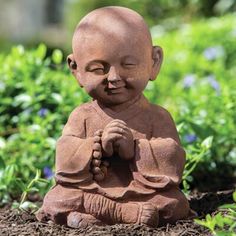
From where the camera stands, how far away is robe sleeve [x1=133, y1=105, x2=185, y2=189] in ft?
13.1

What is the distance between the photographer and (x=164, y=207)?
13.0 ft

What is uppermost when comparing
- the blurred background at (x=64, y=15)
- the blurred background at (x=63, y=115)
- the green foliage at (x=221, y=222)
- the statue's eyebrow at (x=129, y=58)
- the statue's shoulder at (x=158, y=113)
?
the statue's eyebrow at (x=129, y=58)

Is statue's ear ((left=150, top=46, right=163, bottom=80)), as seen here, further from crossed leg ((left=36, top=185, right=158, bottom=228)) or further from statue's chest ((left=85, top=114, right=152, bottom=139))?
crossed leg ((left=36, top=185, right=158, bottom=228))

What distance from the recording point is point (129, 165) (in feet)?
13.3

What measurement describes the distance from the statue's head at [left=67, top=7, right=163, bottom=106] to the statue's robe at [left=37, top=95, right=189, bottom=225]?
0.39 feet

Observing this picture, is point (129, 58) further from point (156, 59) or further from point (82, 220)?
point (82, 220)

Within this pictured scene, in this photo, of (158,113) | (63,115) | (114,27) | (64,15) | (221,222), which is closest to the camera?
(221,222)

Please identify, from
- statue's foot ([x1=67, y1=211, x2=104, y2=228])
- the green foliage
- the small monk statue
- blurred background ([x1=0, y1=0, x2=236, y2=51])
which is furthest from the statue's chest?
blurred background ([x1=0, y1=0, x2=236, y2=51])

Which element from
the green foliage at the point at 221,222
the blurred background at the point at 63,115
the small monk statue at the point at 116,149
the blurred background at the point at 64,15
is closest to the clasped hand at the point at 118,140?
the small monk statue at the point at 116,149

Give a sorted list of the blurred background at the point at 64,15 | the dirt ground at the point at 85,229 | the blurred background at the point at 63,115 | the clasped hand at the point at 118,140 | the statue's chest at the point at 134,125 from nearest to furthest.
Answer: the dirt ground at the point at 85,229, the clasped hand at the point at 118,140, the statue's chest at the point at 134,125, the blurred background at the point at 63,115, the blurred background at the point at 64,15

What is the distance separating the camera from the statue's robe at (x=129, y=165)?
13.0ft

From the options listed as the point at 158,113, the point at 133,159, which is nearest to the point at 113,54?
the point at 158,113

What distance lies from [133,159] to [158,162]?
0.39 ft

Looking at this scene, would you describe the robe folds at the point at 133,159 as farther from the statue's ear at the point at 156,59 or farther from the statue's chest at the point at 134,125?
the statue's ear at the point at 156,59
